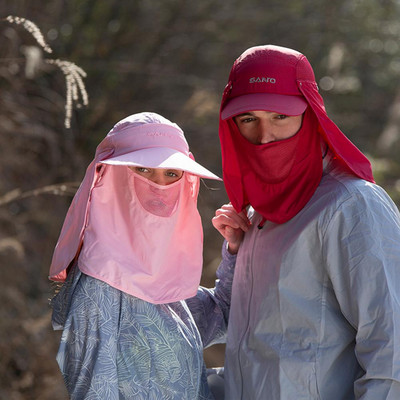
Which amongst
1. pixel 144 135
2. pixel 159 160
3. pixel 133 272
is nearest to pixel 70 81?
pixel 144 135

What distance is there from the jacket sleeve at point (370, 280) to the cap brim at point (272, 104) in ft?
1.17

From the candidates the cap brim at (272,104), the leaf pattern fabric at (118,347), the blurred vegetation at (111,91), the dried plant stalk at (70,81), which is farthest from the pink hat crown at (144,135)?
the blurred vegetation at (111,91)

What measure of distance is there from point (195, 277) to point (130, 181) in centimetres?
43

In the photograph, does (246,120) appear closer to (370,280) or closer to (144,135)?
(144,135)

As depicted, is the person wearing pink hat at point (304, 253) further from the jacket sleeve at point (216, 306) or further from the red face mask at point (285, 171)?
the jacket sleeve at point (216, 306)

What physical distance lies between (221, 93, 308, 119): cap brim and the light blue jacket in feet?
0.79

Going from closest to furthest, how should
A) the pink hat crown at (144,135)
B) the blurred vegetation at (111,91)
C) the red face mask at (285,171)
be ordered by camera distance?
the red face mask at (285,171) < the pink hat crown at (144,135) < the blurred vegetation at (111,91)

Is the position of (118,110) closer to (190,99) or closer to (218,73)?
(190,99)

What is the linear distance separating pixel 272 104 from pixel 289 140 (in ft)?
0.46

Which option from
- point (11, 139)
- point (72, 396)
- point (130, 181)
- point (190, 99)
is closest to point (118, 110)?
point (190, 99)

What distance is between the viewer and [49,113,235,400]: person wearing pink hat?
95.0 inches

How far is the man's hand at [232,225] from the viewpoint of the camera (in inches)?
111

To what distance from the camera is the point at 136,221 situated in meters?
2.60

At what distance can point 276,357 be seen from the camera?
7.89 ft
